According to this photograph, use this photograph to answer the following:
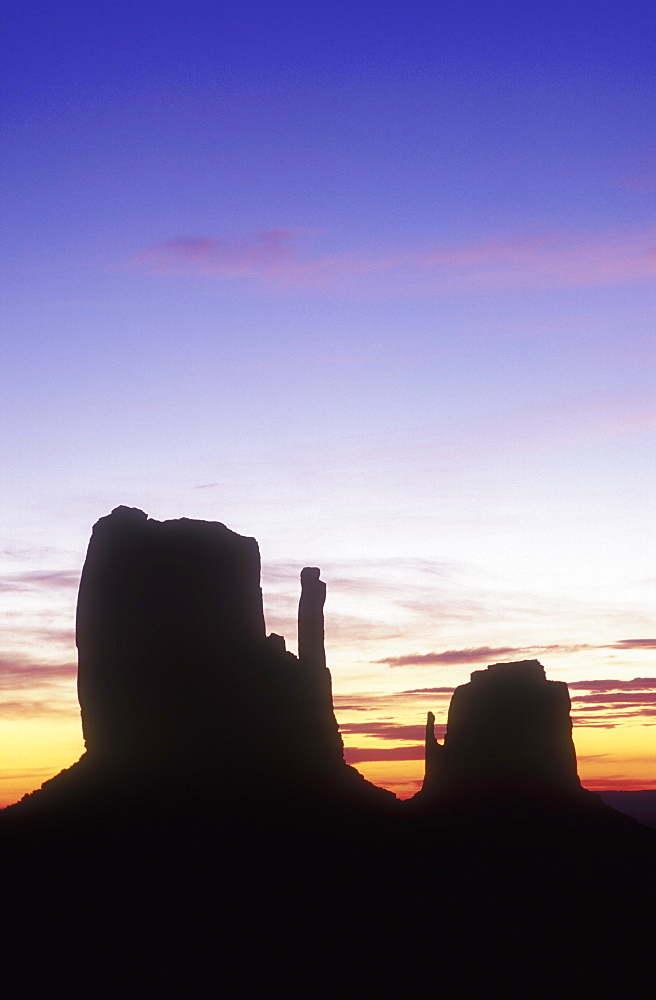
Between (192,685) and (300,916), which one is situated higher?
(192,685)

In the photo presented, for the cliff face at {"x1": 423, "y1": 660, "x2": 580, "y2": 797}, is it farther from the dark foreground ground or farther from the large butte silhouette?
the dark foreground ground

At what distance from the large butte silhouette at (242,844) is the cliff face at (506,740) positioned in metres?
9.05

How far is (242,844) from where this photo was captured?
8181 cm

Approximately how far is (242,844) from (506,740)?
160 feet

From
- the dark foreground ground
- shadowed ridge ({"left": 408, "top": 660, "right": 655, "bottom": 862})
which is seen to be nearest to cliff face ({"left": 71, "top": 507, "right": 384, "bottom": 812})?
the dark foreground ground

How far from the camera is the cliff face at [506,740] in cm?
12256

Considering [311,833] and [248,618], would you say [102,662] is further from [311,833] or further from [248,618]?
[311,833]

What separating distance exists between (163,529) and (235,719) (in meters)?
16.2

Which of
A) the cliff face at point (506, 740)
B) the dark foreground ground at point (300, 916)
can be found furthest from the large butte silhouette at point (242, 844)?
the cliff face at point (506, 740)

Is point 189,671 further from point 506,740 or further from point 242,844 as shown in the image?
point 506,740

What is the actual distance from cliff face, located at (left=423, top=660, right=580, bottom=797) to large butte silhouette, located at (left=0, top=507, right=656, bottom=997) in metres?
9.05

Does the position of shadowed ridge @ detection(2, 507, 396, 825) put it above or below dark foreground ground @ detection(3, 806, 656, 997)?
above

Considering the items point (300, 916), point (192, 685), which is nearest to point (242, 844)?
point (300, 916)

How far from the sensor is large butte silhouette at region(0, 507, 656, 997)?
72.4m
